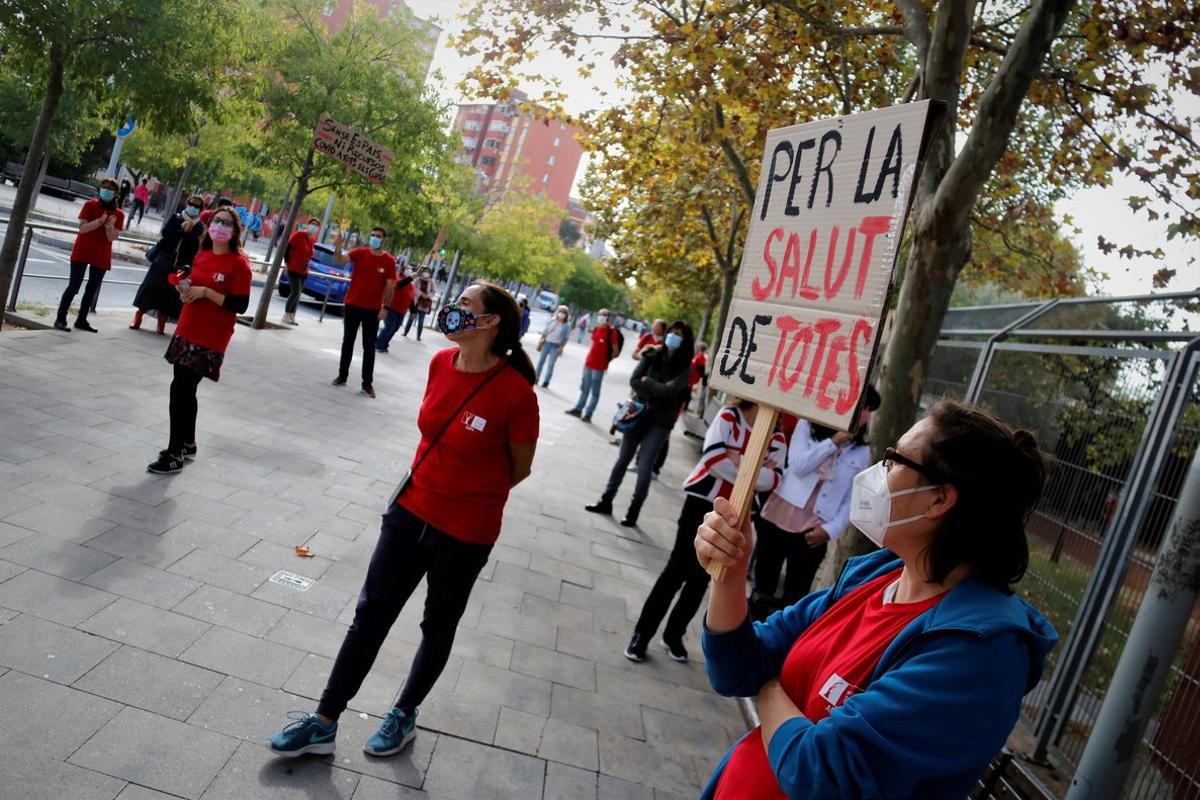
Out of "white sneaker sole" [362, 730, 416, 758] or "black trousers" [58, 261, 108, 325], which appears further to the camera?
"black trousers" [58, 261, 108, 325]

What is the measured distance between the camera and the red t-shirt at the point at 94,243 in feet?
35.8

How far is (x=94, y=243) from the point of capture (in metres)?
10.9

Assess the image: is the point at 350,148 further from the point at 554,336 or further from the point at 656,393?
the point at 656,393

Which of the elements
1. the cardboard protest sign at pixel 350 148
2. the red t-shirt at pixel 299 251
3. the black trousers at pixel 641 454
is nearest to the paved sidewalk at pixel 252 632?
the black trousers at pixel 641 454

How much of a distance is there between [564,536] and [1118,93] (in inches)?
279

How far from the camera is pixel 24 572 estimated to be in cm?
457

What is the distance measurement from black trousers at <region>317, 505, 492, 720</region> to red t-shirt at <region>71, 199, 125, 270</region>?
28.8 feet

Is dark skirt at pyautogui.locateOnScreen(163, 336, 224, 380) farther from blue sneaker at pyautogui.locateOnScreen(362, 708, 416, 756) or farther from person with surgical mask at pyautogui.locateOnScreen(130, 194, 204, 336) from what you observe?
person with surgical mask at pyautogui.locateOnScreen(130, 194, 204, 336)

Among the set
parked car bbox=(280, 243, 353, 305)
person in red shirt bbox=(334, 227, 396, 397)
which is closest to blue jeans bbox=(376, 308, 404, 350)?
person in red shirt bbox=(334, 227, 396, 397)

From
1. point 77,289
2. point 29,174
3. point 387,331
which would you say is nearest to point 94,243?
point 77,289

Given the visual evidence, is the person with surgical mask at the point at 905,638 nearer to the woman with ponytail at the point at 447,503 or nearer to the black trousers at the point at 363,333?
the woman with ponytail at the point at 447,503

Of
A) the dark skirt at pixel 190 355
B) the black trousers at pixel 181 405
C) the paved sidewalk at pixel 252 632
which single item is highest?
the dark skirt at pixel 190 355

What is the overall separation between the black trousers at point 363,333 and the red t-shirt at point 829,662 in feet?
34.0

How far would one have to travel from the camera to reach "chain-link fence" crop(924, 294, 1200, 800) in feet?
15.0
